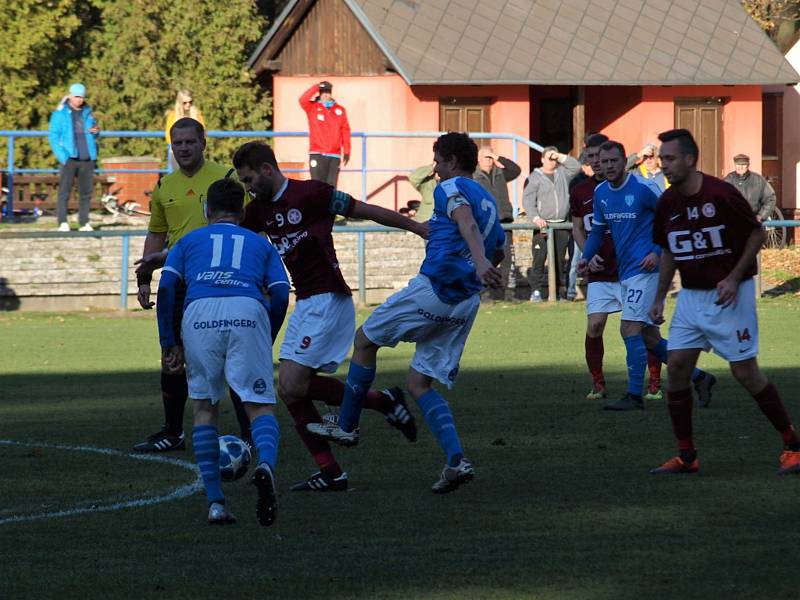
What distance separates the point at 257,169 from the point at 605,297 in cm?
486

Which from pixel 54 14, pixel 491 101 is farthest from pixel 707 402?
pixel 54 14

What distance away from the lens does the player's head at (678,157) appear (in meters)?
8.83

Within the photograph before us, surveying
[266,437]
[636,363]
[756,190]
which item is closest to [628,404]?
[636,363]

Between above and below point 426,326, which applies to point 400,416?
below

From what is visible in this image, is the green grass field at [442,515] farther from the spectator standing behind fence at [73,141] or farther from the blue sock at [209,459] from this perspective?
the spectator standing behind fence at [73,141]

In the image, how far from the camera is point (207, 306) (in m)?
7.67

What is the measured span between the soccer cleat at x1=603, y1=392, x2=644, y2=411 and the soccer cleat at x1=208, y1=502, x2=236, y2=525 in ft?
16.5

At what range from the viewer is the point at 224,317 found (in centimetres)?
765

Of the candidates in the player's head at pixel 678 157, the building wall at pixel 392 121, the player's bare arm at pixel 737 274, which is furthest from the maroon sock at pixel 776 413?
the building wall at pixel 392 121

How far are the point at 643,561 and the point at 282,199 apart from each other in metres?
3.13

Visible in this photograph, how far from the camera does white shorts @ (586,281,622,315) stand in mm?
12805

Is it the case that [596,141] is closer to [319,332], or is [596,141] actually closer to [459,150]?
[459,150]

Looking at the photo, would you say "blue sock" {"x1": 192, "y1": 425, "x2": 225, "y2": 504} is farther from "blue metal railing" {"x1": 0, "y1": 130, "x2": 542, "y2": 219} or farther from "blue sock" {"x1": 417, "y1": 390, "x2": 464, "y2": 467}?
"blue metal railing" {"x1": 0, "y1": 130, "x2": 542, "y2": 219}

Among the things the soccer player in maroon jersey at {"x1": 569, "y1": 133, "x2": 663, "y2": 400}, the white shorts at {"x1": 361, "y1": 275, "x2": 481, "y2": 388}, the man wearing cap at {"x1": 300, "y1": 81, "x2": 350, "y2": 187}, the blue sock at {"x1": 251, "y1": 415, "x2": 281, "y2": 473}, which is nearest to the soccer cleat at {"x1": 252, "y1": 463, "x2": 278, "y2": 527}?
the blue sock at {"x1": 251, "y1": 415, "x2": 281, "y2": 473}
